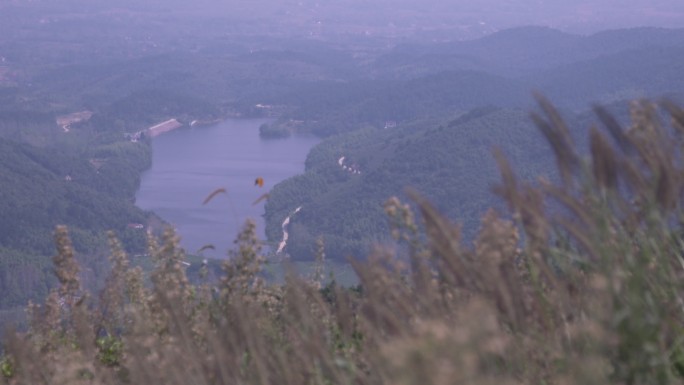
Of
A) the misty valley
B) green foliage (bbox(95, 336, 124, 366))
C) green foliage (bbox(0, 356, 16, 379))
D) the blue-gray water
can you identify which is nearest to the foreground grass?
the misty valley

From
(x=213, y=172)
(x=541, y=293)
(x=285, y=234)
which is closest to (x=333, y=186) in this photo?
(x=213, y=172)

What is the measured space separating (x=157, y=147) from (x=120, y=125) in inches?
328

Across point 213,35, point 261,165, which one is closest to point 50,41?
point 213,35

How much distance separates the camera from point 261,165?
42.9 m

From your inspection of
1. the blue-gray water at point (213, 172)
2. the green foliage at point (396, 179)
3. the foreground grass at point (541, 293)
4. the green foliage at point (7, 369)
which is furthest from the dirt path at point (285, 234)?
the foreground grass at point (541, 293)

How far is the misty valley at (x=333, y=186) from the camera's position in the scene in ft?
8.41

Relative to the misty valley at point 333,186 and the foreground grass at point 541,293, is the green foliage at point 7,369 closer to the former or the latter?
the misty valley at point 333,186

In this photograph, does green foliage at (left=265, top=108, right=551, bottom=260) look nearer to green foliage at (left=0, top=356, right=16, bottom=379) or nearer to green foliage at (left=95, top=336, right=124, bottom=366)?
green foliage at (left=95, top=336, right=124, bottom=366)

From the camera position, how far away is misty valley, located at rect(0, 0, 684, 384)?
2.56 m

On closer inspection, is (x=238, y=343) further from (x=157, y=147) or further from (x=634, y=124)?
(x=157, y=147)

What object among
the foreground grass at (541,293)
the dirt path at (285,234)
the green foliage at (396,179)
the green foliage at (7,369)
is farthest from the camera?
the green foliage at (396,179)

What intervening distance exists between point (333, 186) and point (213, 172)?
498 cm

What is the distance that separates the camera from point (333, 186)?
4194cm

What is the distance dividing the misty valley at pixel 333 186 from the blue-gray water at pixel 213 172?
0.23 m
